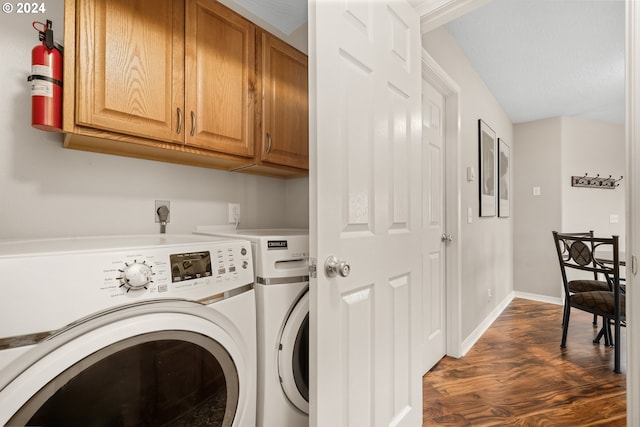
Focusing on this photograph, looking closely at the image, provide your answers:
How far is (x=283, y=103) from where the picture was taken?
1.67 m

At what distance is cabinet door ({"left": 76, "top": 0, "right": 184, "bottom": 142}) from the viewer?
988mm

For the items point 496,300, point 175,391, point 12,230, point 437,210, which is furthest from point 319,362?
point 496,300

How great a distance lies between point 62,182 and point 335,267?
1.23 metres

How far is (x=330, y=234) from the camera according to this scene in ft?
3.04

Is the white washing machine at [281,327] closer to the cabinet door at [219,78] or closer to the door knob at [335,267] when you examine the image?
the door knob at [335,267]

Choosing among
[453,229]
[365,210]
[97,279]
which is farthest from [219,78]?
[453,229]

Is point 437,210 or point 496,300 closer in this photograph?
point 437,210

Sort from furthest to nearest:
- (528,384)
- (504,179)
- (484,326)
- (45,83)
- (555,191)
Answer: (555,191) → (504,179) → (484,326) → (528,384) → (45,83)

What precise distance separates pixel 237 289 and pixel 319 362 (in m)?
0.36

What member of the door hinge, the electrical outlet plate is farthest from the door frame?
the electrical outlet plate

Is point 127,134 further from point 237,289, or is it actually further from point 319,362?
point 319,362

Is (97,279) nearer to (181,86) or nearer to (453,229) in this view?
(181,86)

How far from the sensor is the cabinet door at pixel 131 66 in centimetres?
99

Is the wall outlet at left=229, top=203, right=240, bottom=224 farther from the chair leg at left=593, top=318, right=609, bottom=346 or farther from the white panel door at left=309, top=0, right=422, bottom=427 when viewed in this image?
the chair leg at left=593, top=318, right=609, bottom=346
